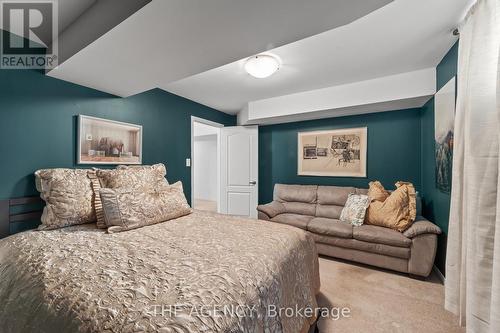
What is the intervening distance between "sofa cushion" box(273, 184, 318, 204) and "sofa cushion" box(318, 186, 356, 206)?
0.41 feet

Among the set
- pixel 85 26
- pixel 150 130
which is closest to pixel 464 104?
pixel 85 26

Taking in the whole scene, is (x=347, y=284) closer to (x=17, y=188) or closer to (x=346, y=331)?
(x=346, y=331)

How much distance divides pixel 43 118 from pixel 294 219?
A: 3.15 metres

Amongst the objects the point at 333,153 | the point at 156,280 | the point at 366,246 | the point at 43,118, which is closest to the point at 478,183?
the point at 366,246

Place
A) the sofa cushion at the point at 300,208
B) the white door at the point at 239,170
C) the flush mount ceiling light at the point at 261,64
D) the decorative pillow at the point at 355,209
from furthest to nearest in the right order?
the white door at the point at 239,170 < the sofa cushion at the point at 300,208 < the decorative pillow at the point at 355,209 < the flush mount ceiling light at the point at 261,64

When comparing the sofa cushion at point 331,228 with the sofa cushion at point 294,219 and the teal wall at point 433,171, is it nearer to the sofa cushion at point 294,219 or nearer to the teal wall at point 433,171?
the sofa cushion at point 294,219

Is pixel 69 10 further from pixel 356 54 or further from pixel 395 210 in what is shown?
pixel 395 210

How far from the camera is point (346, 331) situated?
1.60 m

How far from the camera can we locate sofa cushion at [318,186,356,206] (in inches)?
133

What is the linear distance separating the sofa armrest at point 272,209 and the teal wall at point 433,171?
2027 millimetres

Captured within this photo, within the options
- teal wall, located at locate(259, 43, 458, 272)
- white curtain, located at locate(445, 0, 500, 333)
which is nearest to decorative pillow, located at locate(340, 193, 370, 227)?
teal wall, located at locate(259, 43, 458, 272)

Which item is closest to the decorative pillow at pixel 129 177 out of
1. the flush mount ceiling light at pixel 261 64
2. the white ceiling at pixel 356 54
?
the white ceiling at pixel 356 54

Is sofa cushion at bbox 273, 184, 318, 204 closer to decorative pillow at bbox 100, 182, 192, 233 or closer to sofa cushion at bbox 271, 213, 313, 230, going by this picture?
sofa cushion at bbox 271, 213, 313, 230

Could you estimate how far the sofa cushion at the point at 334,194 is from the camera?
11.1 feet
